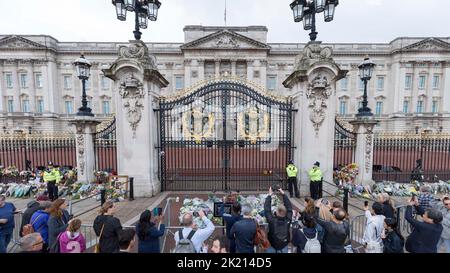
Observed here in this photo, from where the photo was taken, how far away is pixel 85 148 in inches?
365

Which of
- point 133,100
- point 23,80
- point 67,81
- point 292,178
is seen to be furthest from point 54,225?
point 23,80

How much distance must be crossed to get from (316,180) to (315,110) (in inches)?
111

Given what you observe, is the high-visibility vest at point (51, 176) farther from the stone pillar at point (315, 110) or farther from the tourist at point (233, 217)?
the stone pillar at point (315, 110)

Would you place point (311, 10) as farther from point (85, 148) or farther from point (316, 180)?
point (85, 148)

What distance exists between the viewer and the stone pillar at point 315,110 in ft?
27.2

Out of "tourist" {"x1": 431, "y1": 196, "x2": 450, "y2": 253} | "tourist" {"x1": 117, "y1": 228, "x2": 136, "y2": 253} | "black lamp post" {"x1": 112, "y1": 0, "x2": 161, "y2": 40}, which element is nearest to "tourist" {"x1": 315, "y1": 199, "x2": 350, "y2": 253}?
"tourist" {"x1": 431, "y1": 196, "x2": 450, "y2": 253}

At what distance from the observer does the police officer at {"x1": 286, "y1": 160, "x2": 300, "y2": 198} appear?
827 cm

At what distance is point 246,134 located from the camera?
9797 mm

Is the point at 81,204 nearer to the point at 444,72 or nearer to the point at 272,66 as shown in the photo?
the point at 272,66

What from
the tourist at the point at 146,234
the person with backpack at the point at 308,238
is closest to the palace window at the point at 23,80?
the tourist at the point at 146,234

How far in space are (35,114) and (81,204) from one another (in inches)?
2090

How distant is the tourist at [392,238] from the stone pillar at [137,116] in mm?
7787

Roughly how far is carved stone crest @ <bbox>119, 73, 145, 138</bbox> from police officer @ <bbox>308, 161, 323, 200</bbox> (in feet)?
23.2
